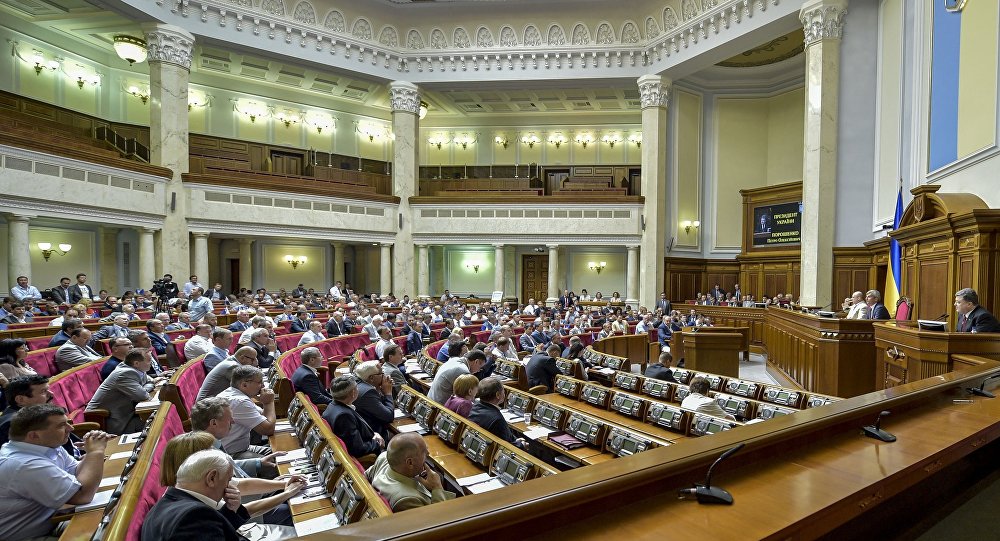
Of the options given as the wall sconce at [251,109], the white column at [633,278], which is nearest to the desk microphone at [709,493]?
the white column at [633,278]

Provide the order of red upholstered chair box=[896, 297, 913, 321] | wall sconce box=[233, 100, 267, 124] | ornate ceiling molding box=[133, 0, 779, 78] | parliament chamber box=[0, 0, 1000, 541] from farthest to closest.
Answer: wall sconce box=[233, 100, 267, 124] < ornate ceiling molding box=[133, 0, 779, 78] < red upholstered chair box=[896, 297, 913, 321] < parliament chamber box=[0, 0, 1000, 541]

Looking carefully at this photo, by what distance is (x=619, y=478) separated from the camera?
1514mm

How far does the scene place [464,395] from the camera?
14.7 feet

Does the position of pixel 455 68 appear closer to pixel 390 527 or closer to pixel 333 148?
pixel 333 148

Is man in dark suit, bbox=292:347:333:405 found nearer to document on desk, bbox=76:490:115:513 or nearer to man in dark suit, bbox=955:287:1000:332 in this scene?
document on desk, bbox=76:490:115:513

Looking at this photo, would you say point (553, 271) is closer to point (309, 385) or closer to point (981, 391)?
point (309, 385)

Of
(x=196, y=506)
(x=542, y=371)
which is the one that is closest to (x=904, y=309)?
(x=542, y=371)

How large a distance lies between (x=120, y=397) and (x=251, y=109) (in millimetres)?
17980

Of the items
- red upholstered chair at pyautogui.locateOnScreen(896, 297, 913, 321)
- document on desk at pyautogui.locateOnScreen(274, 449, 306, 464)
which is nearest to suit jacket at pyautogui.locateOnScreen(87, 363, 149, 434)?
document on desk at pyautogui.locateOnScreen(274, 449, 306, 464)

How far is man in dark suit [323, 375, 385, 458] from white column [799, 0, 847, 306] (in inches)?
466

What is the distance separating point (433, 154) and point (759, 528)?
910 inches

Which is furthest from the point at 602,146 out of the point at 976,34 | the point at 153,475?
the point at 153,475

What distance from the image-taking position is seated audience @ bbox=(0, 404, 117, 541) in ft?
7.95

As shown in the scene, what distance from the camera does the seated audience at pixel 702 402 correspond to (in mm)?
4223
